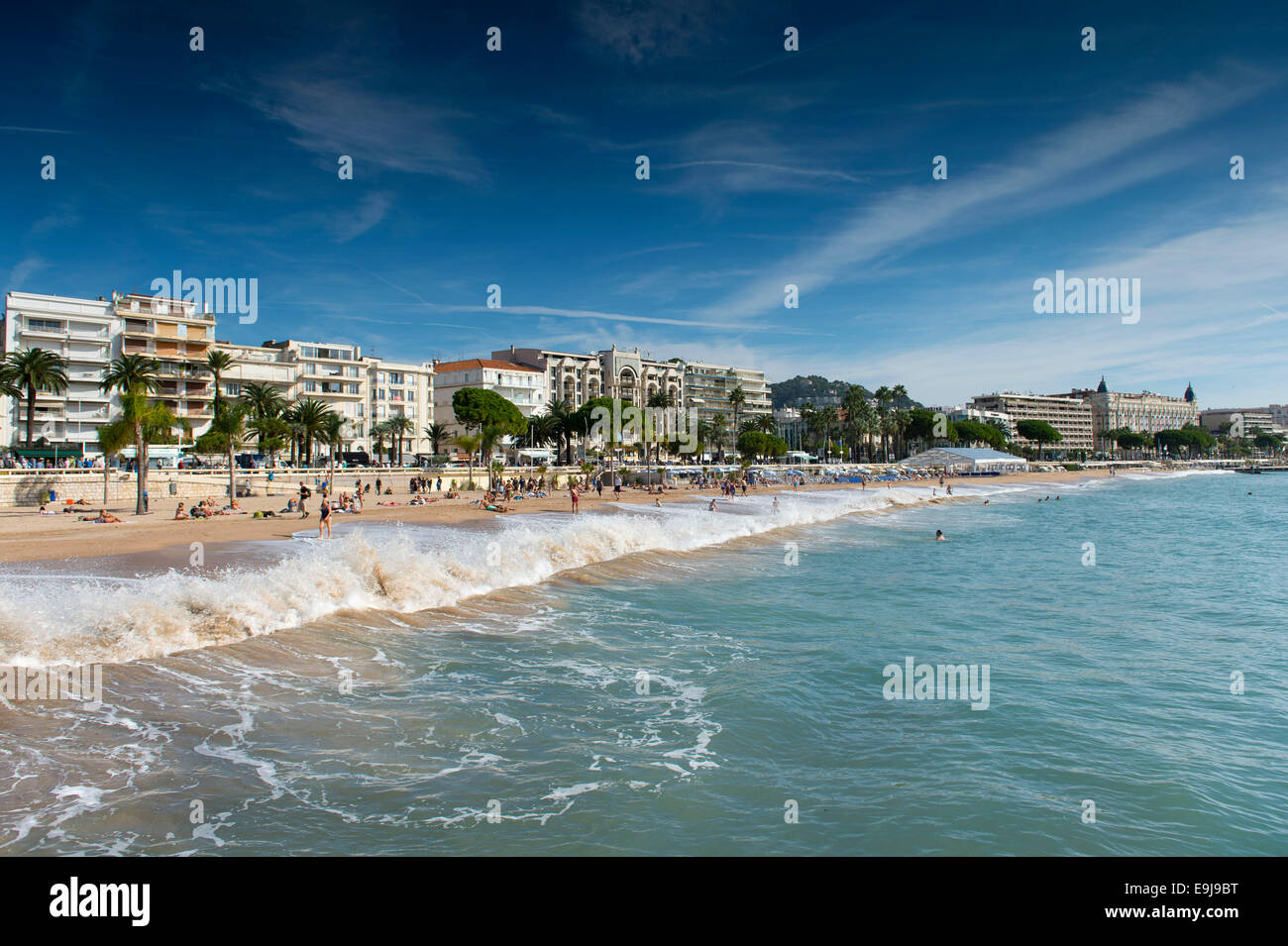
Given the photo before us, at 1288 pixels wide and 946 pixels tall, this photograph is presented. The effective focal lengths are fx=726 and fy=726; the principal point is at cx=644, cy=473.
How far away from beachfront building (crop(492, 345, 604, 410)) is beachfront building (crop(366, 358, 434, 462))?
1138 inches

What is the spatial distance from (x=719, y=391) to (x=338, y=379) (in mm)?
96199

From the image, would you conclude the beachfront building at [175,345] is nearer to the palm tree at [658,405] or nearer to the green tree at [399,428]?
the green tree at [399,428]

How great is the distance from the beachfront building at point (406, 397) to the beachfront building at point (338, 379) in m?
1.73

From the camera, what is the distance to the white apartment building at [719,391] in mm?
161125

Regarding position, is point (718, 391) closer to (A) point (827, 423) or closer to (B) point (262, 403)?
(A) point (827, 423)

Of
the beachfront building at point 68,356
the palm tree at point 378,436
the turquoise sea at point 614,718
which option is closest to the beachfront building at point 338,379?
the palm tree at point 378,436

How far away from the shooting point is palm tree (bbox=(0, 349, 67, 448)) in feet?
186

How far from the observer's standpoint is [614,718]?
971 centimetres

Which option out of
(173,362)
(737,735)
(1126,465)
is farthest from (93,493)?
(1126,465)

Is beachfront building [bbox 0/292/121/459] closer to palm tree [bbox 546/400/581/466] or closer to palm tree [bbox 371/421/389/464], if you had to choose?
palm tree [bbox 371/421/389/464]

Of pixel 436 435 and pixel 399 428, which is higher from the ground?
pixel 399 428

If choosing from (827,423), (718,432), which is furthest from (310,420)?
(827,423)

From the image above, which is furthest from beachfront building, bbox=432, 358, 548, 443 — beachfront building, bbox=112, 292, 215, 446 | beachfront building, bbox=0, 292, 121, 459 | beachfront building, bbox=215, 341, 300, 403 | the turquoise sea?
the turquoise sea
